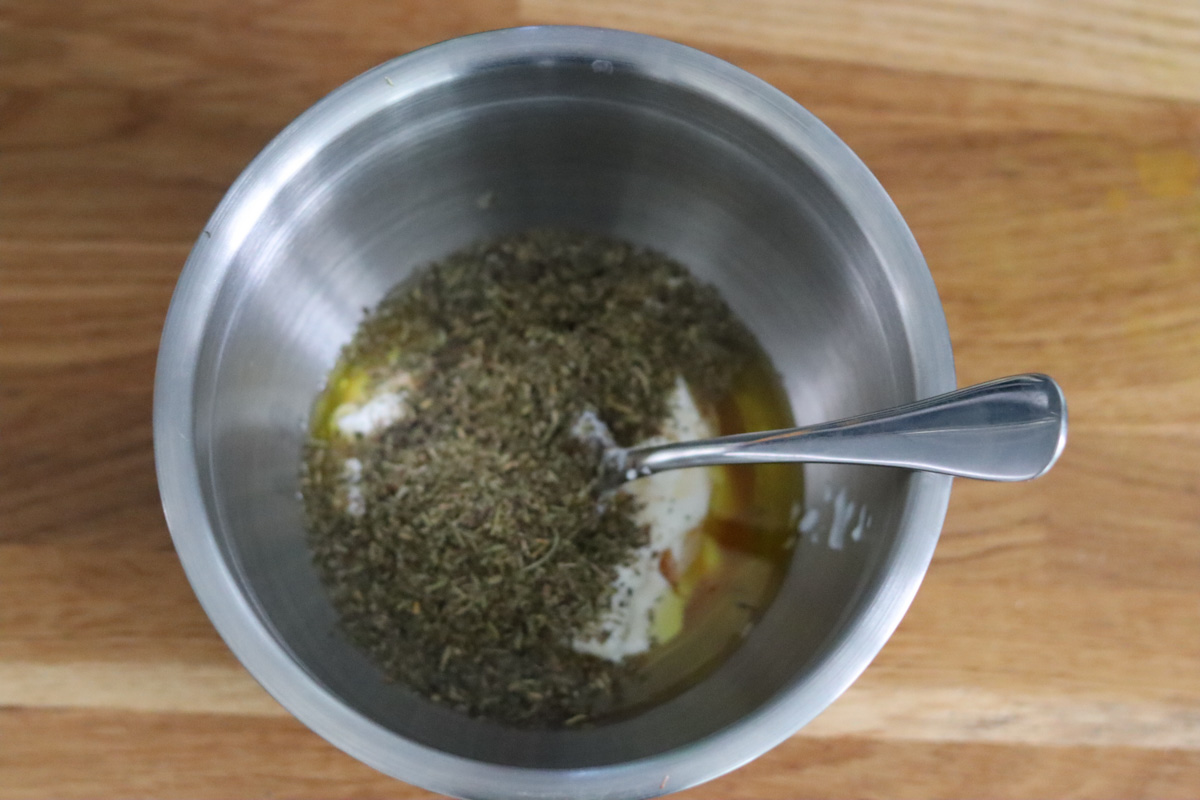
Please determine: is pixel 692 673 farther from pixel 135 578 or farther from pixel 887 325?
pixel 135 578

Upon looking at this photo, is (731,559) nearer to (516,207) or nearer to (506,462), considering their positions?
(506,462)

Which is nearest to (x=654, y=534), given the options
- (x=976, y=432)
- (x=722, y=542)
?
(x=722, y=542)

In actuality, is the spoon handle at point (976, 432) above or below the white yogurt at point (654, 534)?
above

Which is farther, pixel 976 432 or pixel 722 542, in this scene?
pixel 722 542

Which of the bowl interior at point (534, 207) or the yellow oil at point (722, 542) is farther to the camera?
the yellow oil at point (722, 542)

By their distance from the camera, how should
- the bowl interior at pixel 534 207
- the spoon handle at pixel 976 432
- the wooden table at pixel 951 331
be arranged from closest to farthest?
the spoon handle at pixel 976 432
the bowl interior at pixel 534 207
the wooden table at pixel 951 331

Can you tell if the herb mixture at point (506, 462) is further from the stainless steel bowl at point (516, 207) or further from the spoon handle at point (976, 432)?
the spoon handle at point (976, 432)

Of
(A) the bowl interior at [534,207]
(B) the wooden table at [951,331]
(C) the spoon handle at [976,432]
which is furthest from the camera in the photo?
(B) the wooden table at [951,331]

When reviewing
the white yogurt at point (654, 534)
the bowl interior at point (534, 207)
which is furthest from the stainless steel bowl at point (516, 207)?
the white yogurt at point (654, 534)
